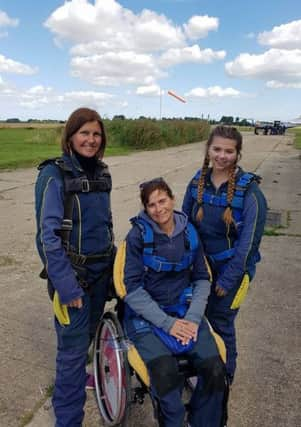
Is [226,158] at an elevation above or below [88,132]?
below

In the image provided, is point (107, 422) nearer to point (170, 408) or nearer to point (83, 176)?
point (170, 408)

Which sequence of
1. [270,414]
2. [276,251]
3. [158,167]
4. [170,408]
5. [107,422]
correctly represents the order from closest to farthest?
[170,408] < [107,422] < [270,414] < [276,251] < [158,167]

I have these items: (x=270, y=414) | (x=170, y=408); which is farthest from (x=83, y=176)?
(x=270, y=414)

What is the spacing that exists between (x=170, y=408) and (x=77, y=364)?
61cm

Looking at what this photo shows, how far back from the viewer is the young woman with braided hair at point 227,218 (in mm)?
2631

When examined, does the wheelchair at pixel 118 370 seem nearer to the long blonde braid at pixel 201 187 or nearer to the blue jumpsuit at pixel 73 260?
the blue jumpsuit at pixel 73 260

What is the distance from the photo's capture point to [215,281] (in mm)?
2812

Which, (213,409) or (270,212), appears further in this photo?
(270,212)

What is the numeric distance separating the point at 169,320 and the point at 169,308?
15 centimetres

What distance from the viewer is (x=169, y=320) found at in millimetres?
2340

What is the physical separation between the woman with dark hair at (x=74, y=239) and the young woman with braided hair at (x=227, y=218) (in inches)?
24.6

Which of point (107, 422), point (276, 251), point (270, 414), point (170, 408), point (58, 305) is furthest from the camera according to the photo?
point (276, 251)

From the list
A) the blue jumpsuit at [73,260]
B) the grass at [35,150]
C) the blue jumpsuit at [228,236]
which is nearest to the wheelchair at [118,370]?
the blue jumpsuit at [73,260]

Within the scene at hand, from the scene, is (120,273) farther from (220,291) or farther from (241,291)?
(241,291)
